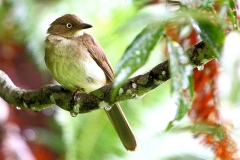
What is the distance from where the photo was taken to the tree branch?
193 centimetres

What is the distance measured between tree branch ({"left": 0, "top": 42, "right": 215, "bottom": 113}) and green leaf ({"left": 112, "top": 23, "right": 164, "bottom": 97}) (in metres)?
0.57

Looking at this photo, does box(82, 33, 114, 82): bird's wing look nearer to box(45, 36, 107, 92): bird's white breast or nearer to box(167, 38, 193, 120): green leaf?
box(45, 36, 107, 92): bird's white breast

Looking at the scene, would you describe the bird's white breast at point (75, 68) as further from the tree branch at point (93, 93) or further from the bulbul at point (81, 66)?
the tree branch at point (93, 93)

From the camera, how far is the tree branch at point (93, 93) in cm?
193

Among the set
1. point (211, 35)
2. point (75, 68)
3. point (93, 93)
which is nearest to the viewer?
point (211, 35)

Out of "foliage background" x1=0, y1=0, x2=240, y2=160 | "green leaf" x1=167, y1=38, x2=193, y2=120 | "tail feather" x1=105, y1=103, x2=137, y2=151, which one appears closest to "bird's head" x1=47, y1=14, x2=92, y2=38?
"foliage background" x1=0, y1=0, x2=240, y2=160

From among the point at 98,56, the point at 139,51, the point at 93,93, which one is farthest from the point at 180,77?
the point at 98,56

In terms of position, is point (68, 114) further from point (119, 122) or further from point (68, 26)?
point (68, 26)

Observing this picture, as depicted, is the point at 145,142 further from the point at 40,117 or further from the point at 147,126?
the point at 40,117

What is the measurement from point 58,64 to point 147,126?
116cm

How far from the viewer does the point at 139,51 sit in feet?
4.40

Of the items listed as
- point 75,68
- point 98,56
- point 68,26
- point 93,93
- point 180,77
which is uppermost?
point 68,26

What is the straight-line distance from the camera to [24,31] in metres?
4.21

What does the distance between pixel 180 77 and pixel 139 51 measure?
0.13 m
